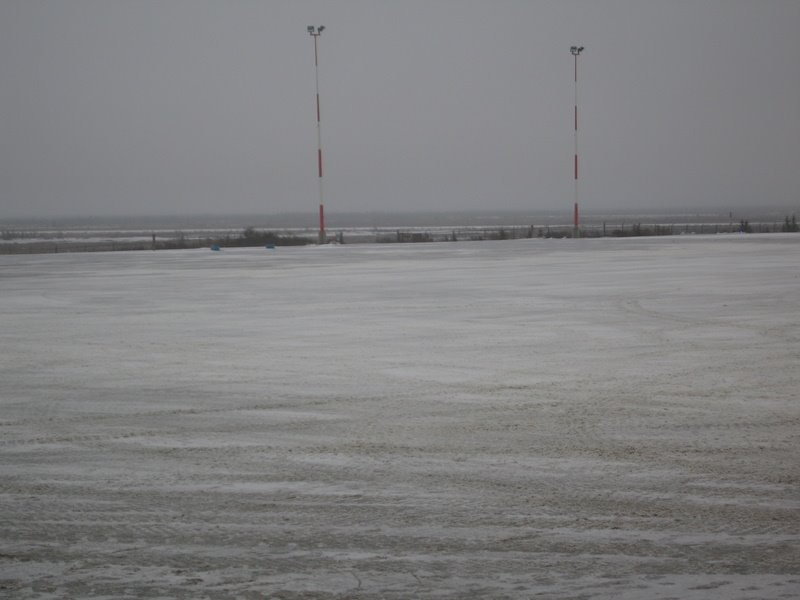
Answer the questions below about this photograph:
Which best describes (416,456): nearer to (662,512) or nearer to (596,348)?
(662,512)

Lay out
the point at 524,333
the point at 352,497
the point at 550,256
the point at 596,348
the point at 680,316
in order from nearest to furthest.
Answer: the point at 352,497
the point at 596,348
the point at 524,333
the point at 680,316
the point at 550,256

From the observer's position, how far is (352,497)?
528 centimetres

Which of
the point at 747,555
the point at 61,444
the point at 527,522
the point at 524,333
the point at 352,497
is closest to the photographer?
the point at 747,555

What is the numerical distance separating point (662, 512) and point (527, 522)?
0.76 metres

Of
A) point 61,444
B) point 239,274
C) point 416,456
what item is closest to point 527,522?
point 416,456

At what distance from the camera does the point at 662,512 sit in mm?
4945

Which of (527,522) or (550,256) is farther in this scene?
(550,256)

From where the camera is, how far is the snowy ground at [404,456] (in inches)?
163

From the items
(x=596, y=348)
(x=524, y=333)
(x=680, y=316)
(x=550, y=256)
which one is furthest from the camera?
(x=550, y=256)

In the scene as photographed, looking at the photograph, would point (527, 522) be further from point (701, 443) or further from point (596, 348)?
point (596, 348)

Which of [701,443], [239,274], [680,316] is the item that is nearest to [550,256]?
[239,274]

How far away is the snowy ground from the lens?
4.14 m

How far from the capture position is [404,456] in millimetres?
6234

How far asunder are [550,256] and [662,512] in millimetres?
29382
